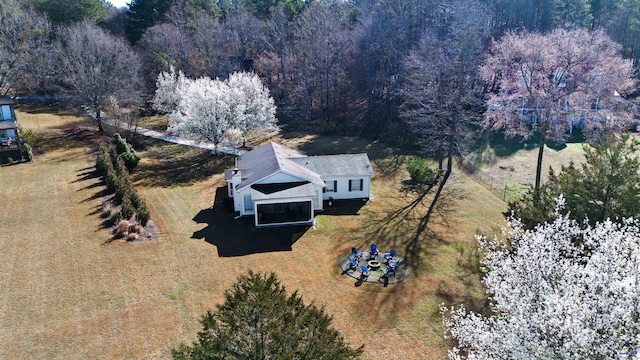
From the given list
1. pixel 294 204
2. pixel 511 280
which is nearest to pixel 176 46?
pixel 294 204

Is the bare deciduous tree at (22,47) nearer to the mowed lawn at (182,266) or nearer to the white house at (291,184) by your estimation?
the mowed lawn at (182,266)

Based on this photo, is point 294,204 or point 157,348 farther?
point 294,204

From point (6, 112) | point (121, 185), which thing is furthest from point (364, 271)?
point (6, 112)

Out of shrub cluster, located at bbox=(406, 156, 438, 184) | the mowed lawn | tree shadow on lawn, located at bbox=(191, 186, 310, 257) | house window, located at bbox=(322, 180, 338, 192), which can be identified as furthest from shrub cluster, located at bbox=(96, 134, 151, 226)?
shrub cluster, located at bbox=(406, 156, 438, 184)

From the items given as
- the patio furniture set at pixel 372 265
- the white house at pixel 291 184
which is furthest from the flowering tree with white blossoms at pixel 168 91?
the patio furniture set at pixel 372 265

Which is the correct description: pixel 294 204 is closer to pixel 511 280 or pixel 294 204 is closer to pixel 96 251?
pixel 96 251

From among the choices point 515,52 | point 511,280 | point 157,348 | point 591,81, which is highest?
point 515,52

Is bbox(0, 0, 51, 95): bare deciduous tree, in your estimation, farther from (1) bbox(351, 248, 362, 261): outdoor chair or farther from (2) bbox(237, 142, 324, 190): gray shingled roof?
(1) bbox(351, 248, 362, 261): outdoor chair
